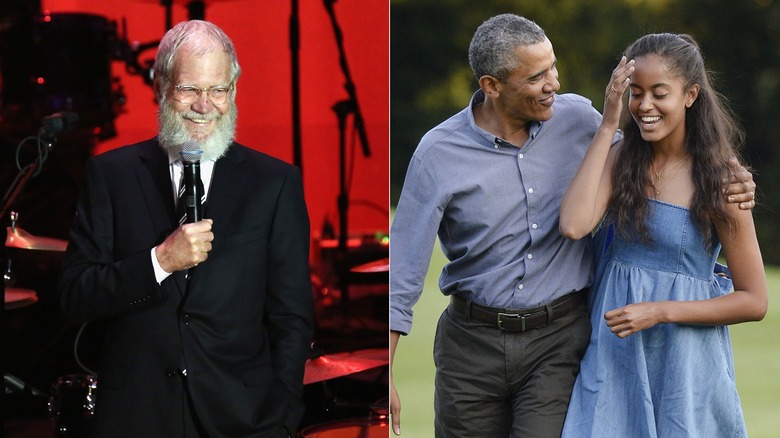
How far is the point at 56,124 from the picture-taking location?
3.72 m

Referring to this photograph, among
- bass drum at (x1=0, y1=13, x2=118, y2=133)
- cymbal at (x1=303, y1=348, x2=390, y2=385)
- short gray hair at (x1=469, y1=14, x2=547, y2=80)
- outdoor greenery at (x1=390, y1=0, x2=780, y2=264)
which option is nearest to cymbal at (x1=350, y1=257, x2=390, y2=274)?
cymbal at (x1=303, y1=348, x2=390, y2=385)

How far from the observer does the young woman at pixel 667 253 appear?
298 cm

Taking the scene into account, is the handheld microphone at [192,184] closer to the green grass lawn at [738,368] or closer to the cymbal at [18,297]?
the cymbal at [18,297]

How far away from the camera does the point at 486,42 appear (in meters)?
3.31

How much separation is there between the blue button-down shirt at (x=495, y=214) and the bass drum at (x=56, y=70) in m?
1.10

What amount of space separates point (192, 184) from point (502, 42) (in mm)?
1066

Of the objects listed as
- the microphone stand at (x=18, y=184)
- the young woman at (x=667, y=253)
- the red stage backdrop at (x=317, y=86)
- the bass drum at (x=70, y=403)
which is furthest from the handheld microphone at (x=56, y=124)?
the young woman at (x=667, y=253)

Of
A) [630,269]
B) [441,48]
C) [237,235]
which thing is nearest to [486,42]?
[630,269]

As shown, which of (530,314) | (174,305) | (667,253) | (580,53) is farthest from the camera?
(580,53)

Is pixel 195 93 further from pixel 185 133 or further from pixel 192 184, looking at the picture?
pixel 192 184

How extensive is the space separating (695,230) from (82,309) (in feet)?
5.11

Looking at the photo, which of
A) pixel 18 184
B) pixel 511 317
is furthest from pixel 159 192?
pixel 18 184

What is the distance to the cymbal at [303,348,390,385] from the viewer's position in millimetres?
3623

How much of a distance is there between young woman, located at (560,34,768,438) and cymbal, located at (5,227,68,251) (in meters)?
1.75
